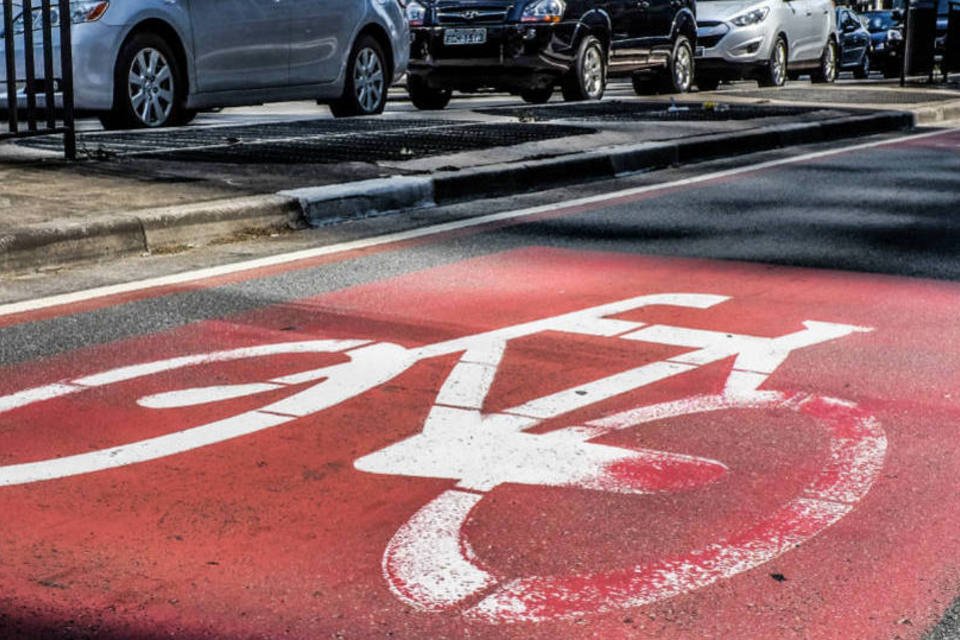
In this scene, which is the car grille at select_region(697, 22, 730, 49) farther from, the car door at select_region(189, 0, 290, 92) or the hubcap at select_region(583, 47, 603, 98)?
the car door at select_region(189, 0, 290, 92)

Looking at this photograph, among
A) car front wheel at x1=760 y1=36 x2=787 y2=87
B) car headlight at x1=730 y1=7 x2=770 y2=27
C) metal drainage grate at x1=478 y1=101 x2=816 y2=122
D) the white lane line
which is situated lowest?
the white lane line

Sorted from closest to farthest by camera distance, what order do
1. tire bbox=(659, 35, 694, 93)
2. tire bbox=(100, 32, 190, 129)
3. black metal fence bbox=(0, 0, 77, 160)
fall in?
black metal fence bbox=(0, 0, 77, 160)
tire bbox=(100, 32, 190, 129)
tire bbox=(659, 35, 694, 93)

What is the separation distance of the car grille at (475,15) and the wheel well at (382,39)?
1.80m

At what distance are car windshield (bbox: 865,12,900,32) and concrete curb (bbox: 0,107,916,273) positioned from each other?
22.5 metres

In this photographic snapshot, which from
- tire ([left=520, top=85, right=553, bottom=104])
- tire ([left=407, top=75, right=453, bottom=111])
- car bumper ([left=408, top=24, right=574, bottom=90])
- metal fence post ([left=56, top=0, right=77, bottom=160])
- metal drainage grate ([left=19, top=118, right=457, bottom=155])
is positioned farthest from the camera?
tire ([left=520, top=85, right=553, bottom=104])

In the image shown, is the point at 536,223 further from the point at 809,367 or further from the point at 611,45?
the point at 611,45

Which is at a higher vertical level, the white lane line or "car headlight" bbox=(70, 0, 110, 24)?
"car headlight" bbox=(70, 0, 110, 24)

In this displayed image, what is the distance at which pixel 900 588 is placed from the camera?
304cm

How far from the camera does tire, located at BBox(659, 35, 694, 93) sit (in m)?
18.6

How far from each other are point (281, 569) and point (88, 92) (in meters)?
8.74

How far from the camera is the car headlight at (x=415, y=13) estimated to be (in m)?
16.3

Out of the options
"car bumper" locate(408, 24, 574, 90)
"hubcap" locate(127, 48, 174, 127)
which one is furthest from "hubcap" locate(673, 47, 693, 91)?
"hubcap" locate(127, 48, 174, 127)

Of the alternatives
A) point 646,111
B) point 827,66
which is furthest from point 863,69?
point 646,111

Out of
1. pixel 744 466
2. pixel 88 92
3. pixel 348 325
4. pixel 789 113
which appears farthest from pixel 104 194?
pixel 789 113
